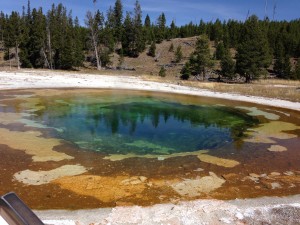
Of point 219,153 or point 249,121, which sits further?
point 249,121

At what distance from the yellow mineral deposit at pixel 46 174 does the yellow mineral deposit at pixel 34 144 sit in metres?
0.91

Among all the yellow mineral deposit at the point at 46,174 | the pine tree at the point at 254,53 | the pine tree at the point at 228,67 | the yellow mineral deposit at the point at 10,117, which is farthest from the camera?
the pine tree at the point at 228,67

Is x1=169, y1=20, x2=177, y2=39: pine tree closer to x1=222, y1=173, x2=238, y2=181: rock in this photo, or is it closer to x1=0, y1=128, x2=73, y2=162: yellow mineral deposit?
x1=0, y1=128, x2=73, y2=162: yellow mineral deposit

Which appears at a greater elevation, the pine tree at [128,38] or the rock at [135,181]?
the pine tree at [128,38]

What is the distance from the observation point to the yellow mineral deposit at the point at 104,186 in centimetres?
691

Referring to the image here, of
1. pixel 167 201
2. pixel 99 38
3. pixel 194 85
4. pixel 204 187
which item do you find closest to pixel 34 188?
pixel 167 201

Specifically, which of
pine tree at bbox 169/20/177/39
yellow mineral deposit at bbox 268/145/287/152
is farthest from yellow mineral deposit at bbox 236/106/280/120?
pine tree at bbox 169/20/177/39

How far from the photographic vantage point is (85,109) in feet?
59.7

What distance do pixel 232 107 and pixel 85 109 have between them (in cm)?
936

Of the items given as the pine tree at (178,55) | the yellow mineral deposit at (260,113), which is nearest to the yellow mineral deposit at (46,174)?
the yellow mineral deposit at (260,113)

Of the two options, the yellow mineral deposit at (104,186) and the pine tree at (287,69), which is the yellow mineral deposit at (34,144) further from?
the pine tree at (287,69)

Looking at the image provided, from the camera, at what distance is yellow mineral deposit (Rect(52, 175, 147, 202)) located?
22.7ft

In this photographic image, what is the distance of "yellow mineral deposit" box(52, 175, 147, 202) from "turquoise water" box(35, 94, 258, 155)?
261 cm

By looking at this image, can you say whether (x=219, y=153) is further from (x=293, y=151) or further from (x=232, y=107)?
(x=232, y=107)
